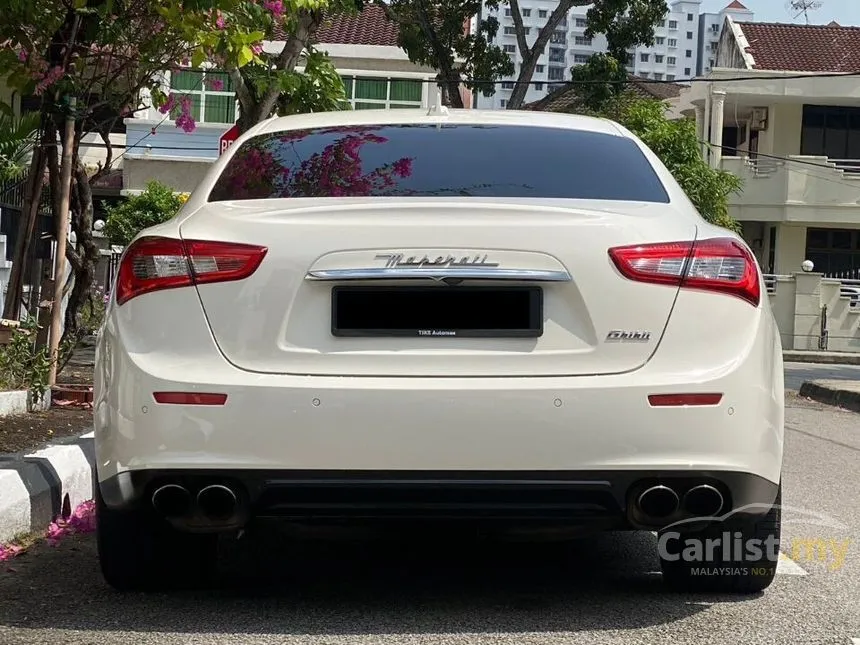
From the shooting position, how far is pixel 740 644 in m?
3.55

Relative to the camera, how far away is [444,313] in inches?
138

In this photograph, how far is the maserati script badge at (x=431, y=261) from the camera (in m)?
3.51

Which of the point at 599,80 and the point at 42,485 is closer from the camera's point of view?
the point at 42,485

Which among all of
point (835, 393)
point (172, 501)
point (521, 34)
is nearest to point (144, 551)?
point (172, 501)

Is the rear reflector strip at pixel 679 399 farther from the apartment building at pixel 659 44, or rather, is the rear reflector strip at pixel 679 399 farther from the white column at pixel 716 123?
the apartment building at pixel 659 44

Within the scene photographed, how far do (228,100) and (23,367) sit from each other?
26.3 meters

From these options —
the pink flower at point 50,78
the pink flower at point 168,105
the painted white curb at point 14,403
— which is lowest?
the painted white curb at point 14,403

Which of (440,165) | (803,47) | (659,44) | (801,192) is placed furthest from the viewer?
(659,44)

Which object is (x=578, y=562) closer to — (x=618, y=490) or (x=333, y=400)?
(x=618, y=490)

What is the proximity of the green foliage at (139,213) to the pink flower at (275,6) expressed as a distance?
→ 1804 centimetres

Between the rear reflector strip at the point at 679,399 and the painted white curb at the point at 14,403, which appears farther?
the painted white curb at the point at 14,403

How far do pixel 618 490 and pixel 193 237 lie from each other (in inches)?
53.0

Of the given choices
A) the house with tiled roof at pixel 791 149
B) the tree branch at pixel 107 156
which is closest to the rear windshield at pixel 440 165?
the tree branch at pixel 107 156

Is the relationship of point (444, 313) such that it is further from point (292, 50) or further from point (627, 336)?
point (292, 50)
